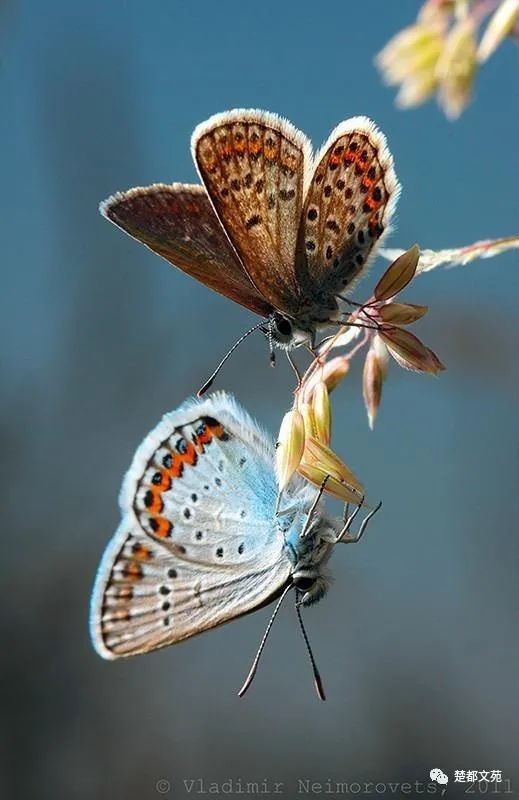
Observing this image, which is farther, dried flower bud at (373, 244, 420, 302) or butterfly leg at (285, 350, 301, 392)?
butterfly leg at (285, 350, 301, 392)

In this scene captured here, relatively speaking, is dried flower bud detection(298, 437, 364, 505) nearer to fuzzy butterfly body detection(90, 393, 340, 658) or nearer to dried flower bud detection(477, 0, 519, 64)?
fuzzy butterfly body detection(90, 393, 340, 658)

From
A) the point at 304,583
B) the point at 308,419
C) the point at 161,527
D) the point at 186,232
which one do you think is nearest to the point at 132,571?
the point at 161,527

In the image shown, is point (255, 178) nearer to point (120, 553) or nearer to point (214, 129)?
point (214, 129)

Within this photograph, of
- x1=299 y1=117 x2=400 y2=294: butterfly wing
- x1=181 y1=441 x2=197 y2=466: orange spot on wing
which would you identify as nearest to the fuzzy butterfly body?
x1=181 y1=441 x2=197 y2=466: orange spot on wing

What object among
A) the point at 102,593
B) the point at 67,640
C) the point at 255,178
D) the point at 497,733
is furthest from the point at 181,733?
the point at 255,178

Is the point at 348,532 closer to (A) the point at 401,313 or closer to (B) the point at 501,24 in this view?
(A) the point at 401,313
